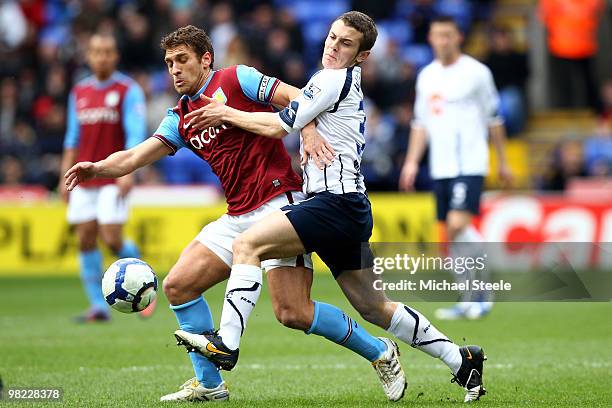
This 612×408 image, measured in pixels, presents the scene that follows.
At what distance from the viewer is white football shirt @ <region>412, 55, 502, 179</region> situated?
36.2 feet

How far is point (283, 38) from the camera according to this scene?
20.3m

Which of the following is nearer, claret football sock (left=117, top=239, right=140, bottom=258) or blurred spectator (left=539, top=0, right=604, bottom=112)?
claret football sock (left=117, top=239, right=140, bottom=258)

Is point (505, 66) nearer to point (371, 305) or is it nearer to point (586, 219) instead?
point (586, 219)

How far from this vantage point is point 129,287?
21.3ft

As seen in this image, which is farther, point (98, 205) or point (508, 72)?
point (508, 72)

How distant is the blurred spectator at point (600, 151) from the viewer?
57.5 feet

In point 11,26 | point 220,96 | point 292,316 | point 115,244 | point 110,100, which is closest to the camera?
point 292,316

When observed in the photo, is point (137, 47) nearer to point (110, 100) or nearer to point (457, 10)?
point (457, 10)

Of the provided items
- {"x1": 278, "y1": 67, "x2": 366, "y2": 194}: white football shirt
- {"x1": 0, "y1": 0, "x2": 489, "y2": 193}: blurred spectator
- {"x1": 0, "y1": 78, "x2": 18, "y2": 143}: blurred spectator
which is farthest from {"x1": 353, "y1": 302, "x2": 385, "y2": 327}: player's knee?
{"x1": 0, "y1": 78, "x2": 18, "y2": 143}: blurred spectator

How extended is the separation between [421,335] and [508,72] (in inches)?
534

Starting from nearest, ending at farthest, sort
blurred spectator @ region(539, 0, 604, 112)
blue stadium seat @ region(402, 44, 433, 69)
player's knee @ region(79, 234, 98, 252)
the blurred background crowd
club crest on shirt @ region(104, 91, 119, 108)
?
club crest on shirt @ region(104, 91, 119, 108) → player's knee @ region(79, 234, 98, 252) → the blurred background crowd → blurred spectator @ region(539, 0, 604, 112) → blue stadium seat @ region(402, 44, 433, 69)

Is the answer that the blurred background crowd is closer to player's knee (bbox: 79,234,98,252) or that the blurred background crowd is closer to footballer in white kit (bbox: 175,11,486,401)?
player's knee (bbox: 79,234,98,252)

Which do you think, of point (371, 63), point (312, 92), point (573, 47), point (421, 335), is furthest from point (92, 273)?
point (573, 47)

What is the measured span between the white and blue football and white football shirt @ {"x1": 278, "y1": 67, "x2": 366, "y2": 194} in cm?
107
